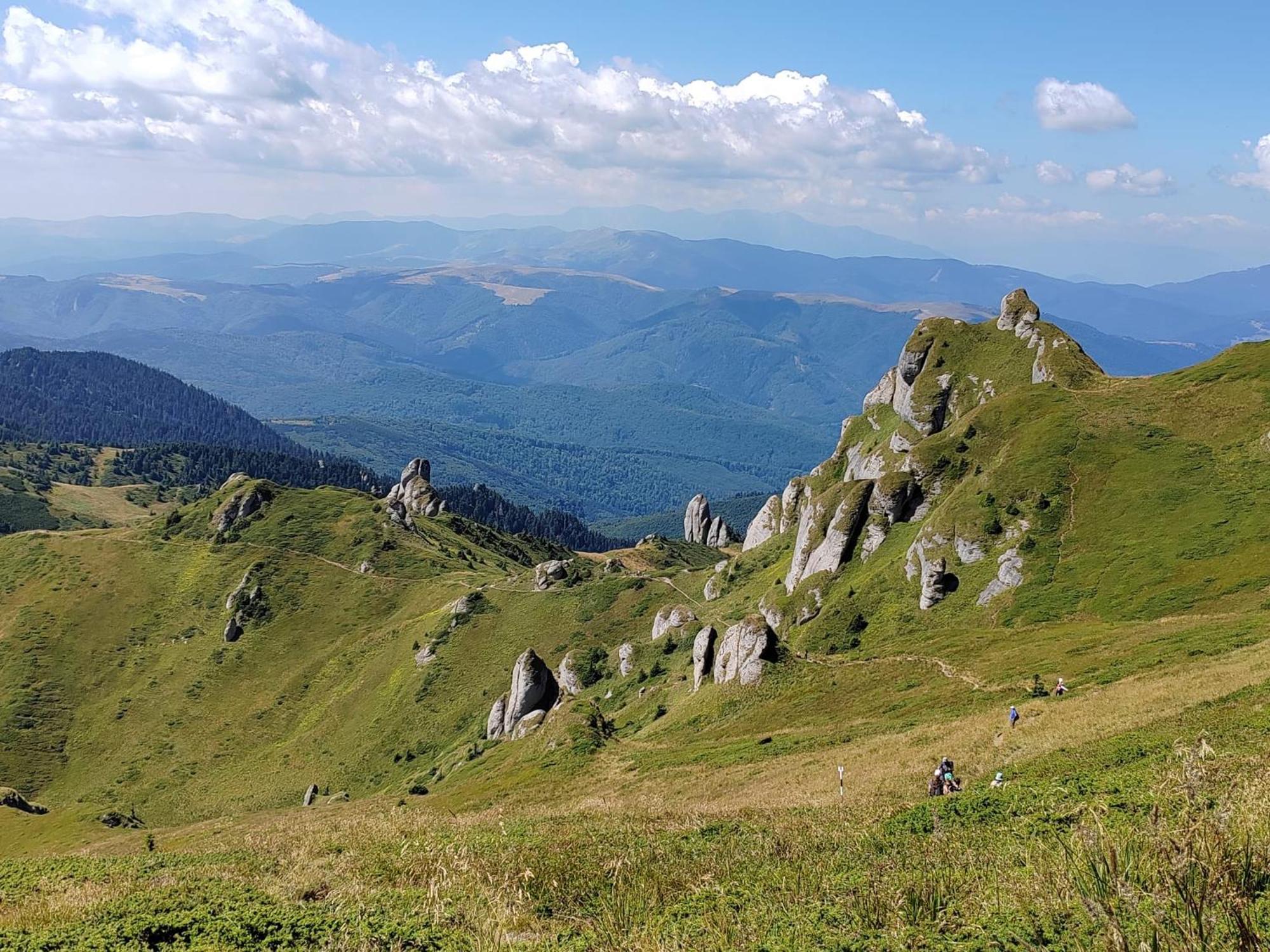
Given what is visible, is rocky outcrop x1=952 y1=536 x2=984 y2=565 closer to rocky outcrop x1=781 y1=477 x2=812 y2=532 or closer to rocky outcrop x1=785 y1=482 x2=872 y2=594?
rocky outcrop x1=785 y1=482 x2=872 y2=594

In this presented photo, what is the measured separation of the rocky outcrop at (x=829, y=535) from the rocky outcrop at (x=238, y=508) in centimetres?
13462

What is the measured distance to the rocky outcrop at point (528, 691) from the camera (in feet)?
330

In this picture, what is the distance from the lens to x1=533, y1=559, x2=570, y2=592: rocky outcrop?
149000 mm

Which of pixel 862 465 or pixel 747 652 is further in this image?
pixel 862 465

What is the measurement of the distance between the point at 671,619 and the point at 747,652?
43.4 meters

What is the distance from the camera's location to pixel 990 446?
98.2 meters

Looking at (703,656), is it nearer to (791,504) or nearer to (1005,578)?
(1005,578)

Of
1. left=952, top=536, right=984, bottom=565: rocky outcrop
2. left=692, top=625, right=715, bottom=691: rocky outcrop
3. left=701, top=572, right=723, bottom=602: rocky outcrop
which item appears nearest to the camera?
left=952, top=536, right=984, bottom=565: rocky outcrop

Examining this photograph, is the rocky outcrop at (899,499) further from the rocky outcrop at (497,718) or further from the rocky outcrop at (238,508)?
the rocky outcrop at (238,508)

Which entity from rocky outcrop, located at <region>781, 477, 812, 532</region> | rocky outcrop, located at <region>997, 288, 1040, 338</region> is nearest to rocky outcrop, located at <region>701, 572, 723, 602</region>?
rocky outcrop, located at <region>781, 477, 812, 532</region>

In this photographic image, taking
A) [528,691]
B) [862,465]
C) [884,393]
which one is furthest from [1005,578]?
[884,393]

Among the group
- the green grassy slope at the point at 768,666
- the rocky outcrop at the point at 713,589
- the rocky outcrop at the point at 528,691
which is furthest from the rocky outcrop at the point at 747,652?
the rocky outcrop at the point at 713,589

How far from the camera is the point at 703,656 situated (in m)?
88.5

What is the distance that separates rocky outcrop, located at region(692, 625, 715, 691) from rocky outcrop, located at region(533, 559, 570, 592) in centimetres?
6151
